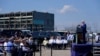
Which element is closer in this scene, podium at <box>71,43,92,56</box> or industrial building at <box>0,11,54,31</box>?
podium at <box>71,43,92,56</box>

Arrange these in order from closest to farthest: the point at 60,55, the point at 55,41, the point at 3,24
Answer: the point at 60,55, the point at 55,41, the point at 3,24

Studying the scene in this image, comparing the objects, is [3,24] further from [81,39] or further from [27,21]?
[81,39]

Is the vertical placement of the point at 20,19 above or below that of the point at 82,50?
above

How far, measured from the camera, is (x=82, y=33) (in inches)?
481

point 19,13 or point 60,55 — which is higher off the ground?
point 19,13

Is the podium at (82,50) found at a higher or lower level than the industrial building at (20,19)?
lower

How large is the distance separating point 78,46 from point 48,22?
126 m

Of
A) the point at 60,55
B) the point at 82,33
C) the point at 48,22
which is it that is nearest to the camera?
the point at 82,33

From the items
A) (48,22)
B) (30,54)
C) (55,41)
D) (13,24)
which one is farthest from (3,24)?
(30,54)

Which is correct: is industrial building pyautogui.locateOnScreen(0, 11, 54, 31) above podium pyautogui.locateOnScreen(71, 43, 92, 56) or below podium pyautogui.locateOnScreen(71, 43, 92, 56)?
above

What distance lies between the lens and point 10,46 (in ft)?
44.6

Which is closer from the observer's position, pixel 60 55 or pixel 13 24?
pixel 60 55

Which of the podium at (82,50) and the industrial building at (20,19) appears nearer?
the podium at (82,50)

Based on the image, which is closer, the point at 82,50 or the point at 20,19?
the point at 82,50
